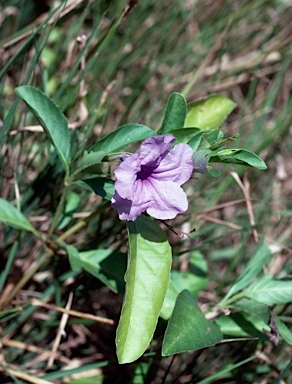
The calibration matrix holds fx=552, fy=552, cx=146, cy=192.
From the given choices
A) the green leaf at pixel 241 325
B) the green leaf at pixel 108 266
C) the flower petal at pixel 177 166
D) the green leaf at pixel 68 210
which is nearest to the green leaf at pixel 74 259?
the green leaf at pixel 108 266

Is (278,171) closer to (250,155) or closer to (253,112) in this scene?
(253,112)

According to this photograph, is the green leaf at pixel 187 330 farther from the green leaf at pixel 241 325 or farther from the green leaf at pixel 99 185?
the green leaf at pixel 99 185

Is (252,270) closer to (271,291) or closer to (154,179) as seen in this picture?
(271,291)

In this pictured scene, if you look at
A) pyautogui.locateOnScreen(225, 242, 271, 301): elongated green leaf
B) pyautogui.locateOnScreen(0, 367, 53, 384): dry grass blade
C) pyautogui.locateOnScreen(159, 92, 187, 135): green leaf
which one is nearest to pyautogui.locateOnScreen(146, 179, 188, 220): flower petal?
pyautogui.locateOnScreen(159, 92, 187, 135): green leaf

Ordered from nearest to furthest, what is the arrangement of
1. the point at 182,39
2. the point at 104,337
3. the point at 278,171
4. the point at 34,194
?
1. the point at 34,194
2. the point at 104,337
3. the point at 278,171
4. the point at 182,39

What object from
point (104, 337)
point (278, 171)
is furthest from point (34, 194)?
point (278, 171)

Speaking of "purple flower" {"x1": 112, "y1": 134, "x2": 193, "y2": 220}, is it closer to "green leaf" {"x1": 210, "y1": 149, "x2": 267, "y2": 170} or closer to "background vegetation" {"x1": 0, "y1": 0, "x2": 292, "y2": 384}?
"green leaf" {"x1": 210, "y1": 149, "x2": 267, "y2": 170}
